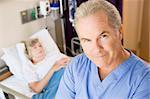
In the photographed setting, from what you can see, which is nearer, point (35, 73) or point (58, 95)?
point (58, 95)

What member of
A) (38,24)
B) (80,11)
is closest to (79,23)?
(80,11)

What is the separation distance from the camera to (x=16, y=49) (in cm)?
207

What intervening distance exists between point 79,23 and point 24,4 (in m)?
1.23

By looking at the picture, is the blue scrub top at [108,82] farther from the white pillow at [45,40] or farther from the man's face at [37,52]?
the white pillow at [45,40]

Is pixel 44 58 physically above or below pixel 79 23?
below

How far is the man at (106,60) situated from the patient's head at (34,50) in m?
0.86

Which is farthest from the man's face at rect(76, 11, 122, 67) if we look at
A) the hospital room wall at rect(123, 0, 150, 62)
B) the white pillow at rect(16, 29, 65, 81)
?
the hospital room wall at rect(123, 0, 150, 62)

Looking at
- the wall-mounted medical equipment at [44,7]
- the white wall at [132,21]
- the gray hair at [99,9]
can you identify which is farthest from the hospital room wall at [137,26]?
the gray hair at [99,9]

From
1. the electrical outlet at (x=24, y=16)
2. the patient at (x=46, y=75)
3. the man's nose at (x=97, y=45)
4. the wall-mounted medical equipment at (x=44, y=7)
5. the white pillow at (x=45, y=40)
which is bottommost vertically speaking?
the patient at (x=46, y=75)

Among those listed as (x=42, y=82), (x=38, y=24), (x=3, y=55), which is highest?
(x=38, y=24)

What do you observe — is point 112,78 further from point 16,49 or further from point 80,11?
point 16,49

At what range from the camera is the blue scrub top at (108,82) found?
1097mm

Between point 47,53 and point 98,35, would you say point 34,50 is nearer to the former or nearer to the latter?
point 47,53

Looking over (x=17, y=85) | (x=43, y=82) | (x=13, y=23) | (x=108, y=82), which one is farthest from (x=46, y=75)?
(x=108, y=82)
